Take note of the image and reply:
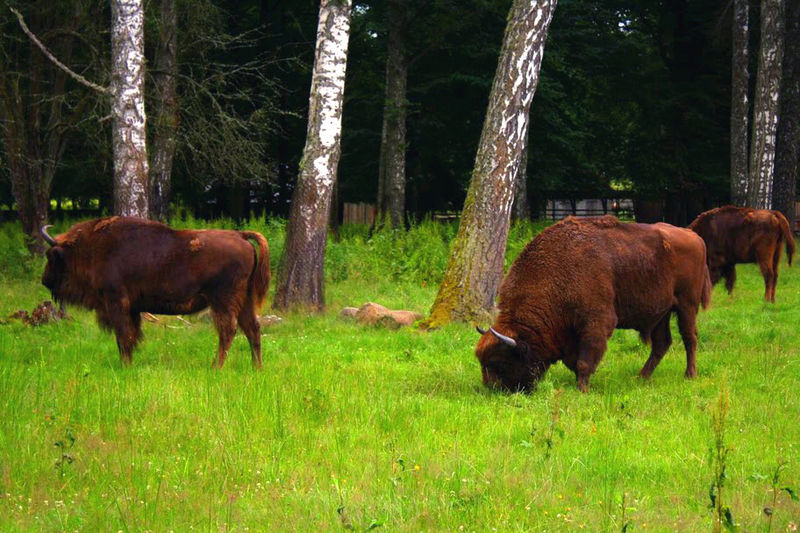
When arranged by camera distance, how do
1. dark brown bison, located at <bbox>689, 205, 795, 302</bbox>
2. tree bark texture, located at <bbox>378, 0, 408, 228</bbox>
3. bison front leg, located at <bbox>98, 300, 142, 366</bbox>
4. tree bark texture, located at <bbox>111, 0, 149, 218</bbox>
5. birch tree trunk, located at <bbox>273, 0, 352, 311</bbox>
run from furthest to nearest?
tree bark texture, located at <bbox>378, 0, 408, 228</bbox> → dark brown bison, located at <bbox>689, 205, 795, 302</bbox> → tree bark texture, located at <bbox>111, 0, 149, 218</bbox> → birch tree trunk, located at <bbox>273, 0, 352, 311</bbox> → bison front leg, located at <bbox>98, 300, 142, 366</bbox>

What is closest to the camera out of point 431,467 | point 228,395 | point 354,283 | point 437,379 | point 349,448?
point 431,467

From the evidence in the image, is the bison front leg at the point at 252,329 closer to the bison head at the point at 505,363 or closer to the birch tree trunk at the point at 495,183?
the bison head at the point at 505,363

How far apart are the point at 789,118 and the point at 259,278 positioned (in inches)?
914

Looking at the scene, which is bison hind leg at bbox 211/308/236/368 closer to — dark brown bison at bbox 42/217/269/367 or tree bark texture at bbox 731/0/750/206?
dark brown bison at bbox 42/217/269/367

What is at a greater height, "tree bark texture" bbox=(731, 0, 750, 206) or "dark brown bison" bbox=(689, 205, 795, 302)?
"tree bark texture" bbox=(731, 0, 750, 206)

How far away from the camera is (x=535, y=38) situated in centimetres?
1305

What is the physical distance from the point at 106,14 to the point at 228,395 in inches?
683

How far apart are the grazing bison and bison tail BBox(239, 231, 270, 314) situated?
2.60 meters

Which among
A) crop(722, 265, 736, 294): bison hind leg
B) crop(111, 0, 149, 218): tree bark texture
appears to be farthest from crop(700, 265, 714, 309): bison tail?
crop(111, 0, 149, 218): tree bark texture

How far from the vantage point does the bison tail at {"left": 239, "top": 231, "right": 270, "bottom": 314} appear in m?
10.0

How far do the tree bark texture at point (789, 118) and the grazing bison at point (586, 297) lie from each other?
20376 mm

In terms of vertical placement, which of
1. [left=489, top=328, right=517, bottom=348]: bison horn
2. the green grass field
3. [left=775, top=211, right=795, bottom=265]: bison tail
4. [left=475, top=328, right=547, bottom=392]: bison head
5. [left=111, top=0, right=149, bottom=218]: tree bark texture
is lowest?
the green grass field

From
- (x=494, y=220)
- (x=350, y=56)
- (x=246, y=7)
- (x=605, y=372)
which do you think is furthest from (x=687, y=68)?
(x=605, y=372)

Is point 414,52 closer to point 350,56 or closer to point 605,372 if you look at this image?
point 350,56
